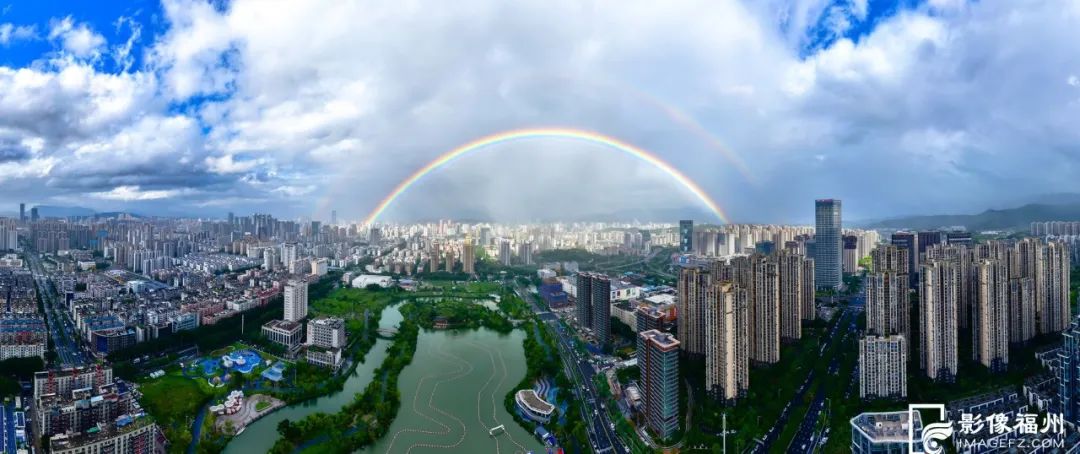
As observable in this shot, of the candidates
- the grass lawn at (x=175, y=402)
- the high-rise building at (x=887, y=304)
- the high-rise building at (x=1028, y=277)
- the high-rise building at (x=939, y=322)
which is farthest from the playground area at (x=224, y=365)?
the high-rise building at (x=1028, y=277)

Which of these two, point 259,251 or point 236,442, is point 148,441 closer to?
point 236,442

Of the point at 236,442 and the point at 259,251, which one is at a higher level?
the point at 259,251

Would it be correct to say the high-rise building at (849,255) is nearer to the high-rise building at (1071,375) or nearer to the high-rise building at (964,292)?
the high-rise building at (964,292)

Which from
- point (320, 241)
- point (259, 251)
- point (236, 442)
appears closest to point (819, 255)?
point (236, 442)

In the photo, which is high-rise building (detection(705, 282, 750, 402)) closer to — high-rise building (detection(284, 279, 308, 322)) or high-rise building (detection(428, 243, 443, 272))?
high-rise building (detection(284, 279, 308, 322))

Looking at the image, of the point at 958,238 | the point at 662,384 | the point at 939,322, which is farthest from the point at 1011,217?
the point at 662,384
